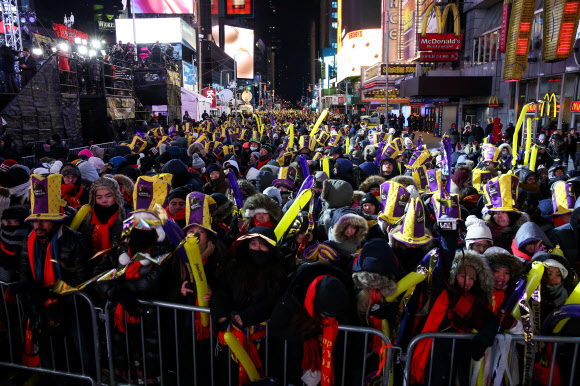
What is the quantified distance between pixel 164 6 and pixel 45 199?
64573 millimetres

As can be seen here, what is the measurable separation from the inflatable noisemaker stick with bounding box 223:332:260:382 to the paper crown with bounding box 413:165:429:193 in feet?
15.9

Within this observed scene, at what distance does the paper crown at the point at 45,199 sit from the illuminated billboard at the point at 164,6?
208ft

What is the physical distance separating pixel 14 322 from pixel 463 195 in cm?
584

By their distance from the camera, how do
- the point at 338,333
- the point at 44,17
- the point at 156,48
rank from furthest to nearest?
the point at 44,17, the point at 156,48, the point at 338,333

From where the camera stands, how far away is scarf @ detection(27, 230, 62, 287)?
3.92 m

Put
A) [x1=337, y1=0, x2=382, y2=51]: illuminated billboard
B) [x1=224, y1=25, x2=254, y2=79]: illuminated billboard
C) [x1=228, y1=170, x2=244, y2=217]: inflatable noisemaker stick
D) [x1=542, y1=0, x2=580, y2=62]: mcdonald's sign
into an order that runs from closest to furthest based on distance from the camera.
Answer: [x1=228, y1=170, x2=244, y2=217]: inflatable noisemaker stick
[x1=542, y1=0, x2=580, y2=62]: mcdonald's sign
[x1=337, y1=0, x2=382, y2=51]: illuminated billboard
[x1=224, y1=25, x2=254, y2=79]: illuminated billboard

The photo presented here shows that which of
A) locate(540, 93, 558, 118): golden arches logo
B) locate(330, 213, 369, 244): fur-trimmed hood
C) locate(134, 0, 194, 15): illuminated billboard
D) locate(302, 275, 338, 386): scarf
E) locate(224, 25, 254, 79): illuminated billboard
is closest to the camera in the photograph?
locate(302, 275, 338, 386): scarf

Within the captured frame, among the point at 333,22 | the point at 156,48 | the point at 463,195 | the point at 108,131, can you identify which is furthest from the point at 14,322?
the point at 333,22

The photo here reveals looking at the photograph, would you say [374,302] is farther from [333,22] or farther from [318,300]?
[333,22]

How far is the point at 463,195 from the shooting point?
22.0ft

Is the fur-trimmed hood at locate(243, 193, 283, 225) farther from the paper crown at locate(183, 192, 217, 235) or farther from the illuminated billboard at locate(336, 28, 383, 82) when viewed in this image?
the illuminated billboard at locate(336, 28, 383, 82)

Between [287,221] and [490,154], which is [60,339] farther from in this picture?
[490,154]

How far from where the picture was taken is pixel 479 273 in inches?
130

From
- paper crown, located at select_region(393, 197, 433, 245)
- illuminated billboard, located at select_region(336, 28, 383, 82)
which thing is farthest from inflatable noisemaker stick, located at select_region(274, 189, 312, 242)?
Result: illuminated billboard, located at select_region(336, 28, 383, 82)
